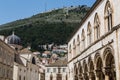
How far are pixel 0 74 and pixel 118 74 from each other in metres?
33.0

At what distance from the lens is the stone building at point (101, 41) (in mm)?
25672

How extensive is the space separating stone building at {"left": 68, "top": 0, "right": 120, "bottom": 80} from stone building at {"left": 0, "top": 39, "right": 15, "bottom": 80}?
18237 millimetres

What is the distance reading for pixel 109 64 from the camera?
28.3 meters

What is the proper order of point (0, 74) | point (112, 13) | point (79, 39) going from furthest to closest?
point (0, 74) < point (79, 39) < point (112, 13)

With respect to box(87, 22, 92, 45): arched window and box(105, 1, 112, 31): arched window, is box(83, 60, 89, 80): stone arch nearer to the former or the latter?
box(87, 22, 92, 45): arched window

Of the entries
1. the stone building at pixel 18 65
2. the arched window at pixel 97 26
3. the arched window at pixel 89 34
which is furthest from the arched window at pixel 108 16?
the stone building at pixel 18 65

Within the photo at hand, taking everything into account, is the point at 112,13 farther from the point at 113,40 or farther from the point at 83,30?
the point at 83,30

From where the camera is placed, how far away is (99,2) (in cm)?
3088

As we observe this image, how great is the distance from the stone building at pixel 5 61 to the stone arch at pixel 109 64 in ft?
94.8

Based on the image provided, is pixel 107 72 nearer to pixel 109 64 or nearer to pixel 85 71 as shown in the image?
pixel 109 64

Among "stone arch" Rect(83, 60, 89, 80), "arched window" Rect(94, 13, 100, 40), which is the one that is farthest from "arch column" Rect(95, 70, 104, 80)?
"stone arch" Rect(83, 60, 89, 80)

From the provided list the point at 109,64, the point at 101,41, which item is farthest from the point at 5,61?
the point at 109,64

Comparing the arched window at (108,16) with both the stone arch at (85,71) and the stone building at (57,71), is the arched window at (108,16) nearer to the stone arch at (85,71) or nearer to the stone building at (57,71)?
the stone arch at (85,71)

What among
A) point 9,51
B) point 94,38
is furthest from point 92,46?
point 9,51
